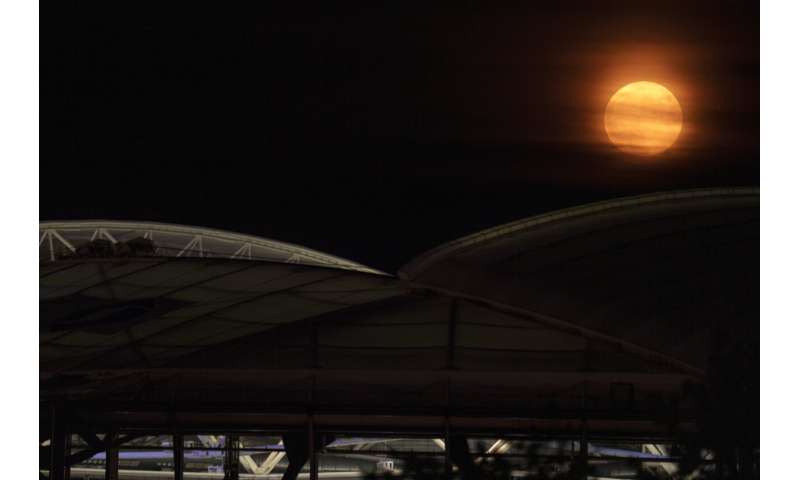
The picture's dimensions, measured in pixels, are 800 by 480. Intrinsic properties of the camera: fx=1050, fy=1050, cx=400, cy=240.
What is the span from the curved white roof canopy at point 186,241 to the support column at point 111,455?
3.73 feet

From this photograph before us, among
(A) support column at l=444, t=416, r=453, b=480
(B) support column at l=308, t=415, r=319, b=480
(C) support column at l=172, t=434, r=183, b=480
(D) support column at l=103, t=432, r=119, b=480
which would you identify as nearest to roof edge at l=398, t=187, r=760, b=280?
(A) support column at l=444, t=416, r=453, b=480

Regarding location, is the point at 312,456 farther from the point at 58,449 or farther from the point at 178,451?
the point at 58,449

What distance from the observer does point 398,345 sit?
20.5ft

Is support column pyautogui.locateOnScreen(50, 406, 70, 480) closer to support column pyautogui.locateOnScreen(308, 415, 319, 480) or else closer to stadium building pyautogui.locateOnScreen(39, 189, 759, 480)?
stadium building pyautogui.locateOnScreen(39, 189, 759, 480)

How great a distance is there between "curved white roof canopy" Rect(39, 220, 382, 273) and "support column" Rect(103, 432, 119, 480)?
3.73 ft

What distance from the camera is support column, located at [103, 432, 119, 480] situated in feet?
20.7

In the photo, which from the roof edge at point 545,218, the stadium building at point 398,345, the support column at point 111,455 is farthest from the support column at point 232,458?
the roof edge at point 545,218

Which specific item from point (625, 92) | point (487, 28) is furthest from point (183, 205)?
point (625, 92)

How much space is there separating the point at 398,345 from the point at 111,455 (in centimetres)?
187

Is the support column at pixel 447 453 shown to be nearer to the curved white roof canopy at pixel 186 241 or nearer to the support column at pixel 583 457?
the support column at pixel 583 457

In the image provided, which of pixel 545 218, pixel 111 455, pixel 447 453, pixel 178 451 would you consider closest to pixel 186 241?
pixel 178 451

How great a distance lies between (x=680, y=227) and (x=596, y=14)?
137cm

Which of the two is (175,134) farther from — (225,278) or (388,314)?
(388,314)
